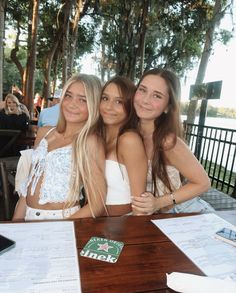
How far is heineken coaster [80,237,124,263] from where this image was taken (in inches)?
41.1

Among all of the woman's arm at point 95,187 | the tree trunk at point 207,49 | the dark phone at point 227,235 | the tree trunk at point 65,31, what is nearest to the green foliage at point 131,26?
the tree trunk at point 65,31

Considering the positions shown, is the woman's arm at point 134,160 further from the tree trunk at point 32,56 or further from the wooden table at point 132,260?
the tree trunk at point 32,56

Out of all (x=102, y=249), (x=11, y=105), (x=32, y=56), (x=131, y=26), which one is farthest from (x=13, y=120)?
(x=131, y=26)

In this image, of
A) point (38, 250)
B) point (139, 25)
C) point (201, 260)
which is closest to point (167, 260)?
point (201, 260)

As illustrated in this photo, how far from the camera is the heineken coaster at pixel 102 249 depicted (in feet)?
3.43

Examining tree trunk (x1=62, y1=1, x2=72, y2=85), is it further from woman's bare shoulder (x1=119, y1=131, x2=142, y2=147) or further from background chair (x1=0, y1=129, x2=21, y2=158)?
woman's bare shoulder (x1=119, y1=131, x2=142, y2=147)

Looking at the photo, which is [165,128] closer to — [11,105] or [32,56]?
[11,105]

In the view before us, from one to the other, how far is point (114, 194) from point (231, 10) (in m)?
8.68

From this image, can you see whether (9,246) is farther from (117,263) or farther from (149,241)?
(149,241)

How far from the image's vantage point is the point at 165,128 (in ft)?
6.57

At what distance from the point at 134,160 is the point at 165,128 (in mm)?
391

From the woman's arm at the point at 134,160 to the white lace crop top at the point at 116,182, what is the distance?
0.09m

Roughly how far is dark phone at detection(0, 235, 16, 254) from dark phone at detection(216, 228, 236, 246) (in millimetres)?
816

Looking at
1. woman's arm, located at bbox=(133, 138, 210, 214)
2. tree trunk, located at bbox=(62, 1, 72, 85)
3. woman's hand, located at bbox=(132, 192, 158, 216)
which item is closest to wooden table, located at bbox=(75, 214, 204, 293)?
woman's hand, located at bbox=(132, 192, 158, 216)
